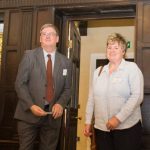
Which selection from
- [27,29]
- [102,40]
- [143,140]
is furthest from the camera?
[102,40]

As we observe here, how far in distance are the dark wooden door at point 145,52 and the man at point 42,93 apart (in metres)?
0.81

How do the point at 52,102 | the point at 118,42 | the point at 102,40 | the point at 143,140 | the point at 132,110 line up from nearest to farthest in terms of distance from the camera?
the point at 132,110
the point at 118,42
the point at 52,102
the point at 143,140
the point at 102,40

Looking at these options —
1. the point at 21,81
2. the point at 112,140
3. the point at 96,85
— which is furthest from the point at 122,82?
the point at 21,81

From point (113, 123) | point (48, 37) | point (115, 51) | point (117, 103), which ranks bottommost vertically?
point (113, 123)

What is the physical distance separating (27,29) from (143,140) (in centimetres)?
175

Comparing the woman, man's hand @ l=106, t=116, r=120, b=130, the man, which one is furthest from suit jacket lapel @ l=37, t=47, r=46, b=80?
man's hand @ l=106, t=116, r=120, b=130

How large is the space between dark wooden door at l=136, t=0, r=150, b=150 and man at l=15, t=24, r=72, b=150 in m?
0.81

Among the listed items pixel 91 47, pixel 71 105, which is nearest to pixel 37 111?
pixel 71 105

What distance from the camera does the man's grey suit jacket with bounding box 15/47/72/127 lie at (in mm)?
2533

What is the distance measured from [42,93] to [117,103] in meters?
0.66

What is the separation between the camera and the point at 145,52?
3055 mm

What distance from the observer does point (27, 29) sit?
3.48m

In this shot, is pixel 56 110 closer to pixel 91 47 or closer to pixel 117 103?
pixel 117 103

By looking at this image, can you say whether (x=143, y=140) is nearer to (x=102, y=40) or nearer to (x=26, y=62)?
(x=26, y=62)
